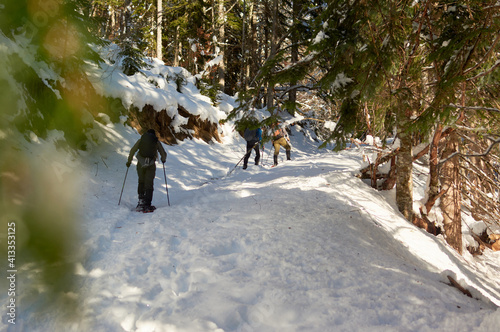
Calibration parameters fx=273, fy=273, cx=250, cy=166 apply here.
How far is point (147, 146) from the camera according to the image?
22.0 feet

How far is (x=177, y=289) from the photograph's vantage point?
3207 millimetres

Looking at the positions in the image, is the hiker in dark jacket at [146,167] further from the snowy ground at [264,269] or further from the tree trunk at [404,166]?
the tree trunk at [404,166]

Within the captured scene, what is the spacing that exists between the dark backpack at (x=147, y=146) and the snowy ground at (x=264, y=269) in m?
1.35

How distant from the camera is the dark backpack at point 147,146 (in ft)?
22.0

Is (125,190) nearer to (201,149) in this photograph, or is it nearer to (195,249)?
(195,249)

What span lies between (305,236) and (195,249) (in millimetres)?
1797

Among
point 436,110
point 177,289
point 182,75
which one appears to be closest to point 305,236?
point 177,289

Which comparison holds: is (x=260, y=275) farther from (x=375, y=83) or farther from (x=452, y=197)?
(x=452, y=197)

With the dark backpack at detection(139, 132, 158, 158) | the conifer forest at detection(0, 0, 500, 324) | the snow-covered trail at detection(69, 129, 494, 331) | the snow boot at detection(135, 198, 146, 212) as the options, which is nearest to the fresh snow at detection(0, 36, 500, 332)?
the snow-covered trail at detection(69, 129, 494, 331)

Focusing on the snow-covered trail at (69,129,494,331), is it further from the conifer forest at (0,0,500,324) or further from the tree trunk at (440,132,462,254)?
the tree trunk at (440,132,462,254)

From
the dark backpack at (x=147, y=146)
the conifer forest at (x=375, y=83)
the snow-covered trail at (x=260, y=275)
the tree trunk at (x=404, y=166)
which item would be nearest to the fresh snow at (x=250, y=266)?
the snow-covered trail at (x=260, y=275)

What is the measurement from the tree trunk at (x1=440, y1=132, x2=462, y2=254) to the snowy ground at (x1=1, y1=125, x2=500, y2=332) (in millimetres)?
2033

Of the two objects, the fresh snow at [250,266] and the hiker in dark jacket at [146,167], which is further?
the hiker in dark jacket at [146,167]

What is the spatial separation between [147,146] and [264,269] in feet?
14.9
